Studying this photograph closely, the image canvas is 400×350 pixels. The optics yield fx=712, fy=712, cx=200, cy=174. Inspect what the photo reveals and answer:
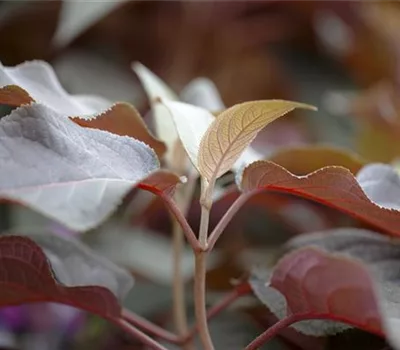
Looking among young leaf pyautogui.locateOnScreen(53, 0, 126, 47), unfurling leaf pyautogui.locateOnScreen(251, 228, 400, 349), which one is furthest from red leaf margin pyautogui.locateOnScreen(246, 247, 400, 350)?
young leaf pyautogui.locateOnScreen(53, 0, 126, 47)

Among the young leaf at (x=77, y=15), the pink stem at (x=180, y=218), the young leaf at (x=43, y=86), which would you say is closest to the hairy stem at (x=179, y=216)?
the pink stem at (x=180, y=218)

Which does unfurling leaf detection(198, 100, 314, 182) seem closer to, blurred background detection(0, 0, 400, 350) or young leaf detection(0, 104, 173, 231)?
young leaf detection(0, 104, 173, 231)

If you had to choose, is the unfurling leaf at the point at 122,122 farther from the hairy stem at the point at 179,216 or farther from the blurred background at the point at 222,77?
the blurred background at the point at 222,77

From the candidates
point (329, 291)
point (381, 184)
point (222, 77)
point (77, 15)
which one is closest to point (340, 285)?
point (329, 291)

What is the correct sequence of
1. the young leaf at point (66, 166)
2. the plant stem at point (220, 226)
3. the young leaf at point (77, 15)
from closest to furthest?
the young leaf at point (66, 166), the plant stem at point (220, 226), the young leaf at point (77, 15)

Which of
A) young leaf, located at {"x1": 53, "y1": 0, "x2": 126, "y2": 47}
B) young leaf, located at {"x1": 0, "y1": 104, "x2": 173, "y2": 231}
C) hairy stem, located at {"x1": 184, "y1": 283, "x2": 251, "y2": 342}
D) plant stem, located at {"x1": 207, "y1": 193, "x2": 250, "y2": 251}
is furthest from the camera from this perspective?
young leaf, located at {"x1": 53, "y1": 0, "x2": 126, "y2": 47}

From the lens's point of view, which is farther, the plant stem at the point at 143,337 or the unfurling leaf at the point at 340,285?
the plant stem at the point at 143,337

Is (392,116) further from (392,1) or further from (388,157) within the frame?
(392,1)
